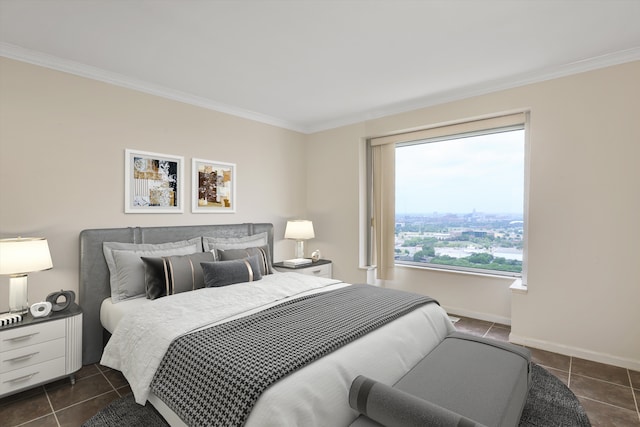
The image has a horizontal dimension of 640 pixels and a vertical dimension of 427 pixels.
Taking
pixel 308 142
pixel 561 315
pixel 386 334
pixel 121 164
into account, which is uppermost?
pixel 308 142

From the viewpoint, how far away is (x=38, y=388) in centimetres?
243

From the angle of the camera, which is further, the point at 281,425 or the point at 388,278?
the point at 388,278

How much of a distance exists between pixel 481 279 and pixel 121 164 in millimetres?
4121

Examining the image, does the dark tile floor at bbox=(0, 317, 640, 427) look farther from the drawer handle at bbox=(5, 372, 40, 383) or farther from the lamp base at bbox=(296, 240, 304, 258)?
the lamp base at bbox=(296, 240, 304, 258)

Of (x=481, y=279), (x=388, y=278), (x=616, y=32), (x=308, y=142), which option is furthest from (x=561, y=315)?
(x=308, y=142)

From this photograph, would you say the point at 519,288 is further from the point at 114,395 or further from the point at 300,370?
the point at 114,395

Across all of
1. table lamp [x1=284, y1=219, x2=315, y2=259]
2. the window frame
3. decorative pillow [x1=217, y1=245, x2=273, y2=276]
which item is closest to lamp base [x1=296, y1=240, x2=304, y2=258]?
table lamp [x1=284, y1=219, x2=315, y2=259]

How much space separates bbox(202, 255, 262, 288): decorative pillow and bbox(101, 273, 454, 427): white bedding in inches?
5.9

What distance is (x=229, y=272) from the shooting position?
297cm

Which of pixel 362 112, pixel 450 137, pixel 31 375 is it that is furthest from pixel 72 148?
pixel 450 137

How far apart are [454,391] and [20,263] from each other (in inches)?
112

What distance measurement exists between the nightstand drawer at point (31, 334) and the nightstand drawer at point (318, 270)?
2316 mm

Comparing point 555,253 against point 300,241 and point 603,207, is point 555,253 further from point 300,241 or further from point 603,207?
point 300,241

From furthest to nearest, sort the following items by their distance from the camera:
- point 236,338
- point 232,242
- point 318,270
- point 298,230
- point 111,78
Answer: point 298,230
point 318,270
point 232,242
point 111,78
point 236,338
